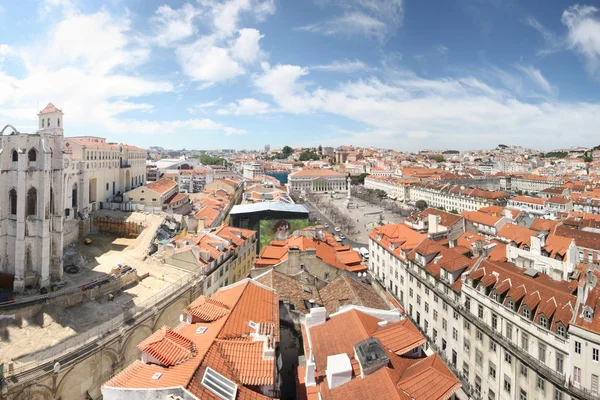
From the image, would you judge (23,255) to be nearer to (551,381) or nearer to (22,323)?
(22,323)

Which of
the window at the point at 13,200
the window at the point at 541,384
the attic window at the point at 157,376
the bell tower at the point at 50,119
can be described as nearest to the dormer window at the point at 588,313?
the window at the point at 541,384

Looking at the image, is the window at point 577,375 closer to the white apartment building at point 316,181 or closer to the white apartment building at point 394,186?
the white apartment building at point 394,186

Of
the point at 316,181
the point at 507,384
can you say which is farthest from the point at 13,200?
the point at 316,181

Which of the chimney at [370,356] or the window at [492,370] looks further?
the window at [492,370]

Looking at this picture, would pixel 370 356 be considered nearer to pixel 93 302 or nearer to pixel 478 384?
pixel 478 384

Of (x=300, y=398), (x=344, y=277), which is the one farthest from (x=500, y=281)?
(x=300, y=398)

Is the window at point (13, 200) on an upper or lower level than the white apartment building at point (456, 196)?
upper

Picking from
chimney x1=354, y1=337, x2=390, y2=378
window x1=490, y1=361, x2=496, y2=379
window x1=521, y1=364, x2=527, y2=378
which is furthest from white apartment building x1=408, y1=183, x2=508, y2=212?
chimney x1=354, y1=337, x2=390, y2=378
